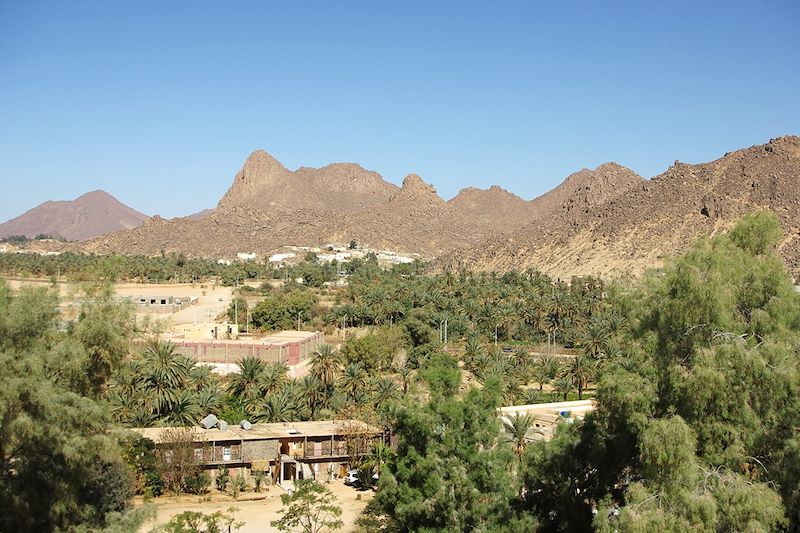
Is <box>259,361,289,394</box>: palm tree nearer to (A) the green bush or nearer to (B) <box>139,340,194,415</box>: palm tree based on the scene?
(B) <box>139,340,194,415</box>: palm tree

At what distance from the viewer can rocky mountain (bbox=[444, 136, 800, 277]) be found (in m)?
104

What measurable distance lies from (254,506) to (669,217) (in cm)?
9379

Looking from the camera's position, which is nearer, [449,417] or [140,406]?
[449,417]

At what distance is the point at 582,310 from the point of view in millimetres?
73625

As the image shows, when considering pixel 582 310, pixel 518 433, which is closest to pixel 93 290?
pixel 518 433

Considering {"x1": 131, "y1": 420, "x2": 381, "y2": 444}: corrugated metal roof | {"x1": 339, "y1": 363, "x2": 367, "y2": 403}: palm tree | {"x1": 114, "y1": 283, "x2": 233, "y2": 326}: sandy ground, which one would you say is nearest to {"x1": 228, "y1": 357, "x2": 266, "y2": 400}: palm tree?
{"x1": 339, "y1": 363, "x2": 367, "y2": 403}: palm tree

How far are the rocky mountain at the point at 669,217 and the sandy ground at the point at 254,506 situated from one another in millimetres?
71643

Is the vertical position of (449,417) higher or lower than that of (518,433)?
higher

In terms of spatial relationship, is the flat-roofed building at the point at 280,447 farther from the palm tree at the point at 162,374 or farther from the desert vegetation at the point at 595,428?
the desert vegetation at the point at 595,428

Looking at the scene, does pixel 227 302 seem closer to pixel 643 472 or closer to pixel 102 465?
pixel 102 465

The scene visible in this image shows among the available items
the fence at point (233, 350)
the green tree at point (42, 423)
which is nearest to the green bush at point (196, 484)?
the green tree at point (42, 423)

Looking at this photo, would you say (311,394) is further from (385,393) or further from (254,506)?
(254,506)

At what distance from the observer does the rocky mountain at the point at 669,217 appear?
104 metres

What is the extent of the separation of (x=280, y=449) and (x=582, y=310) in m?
45.7
